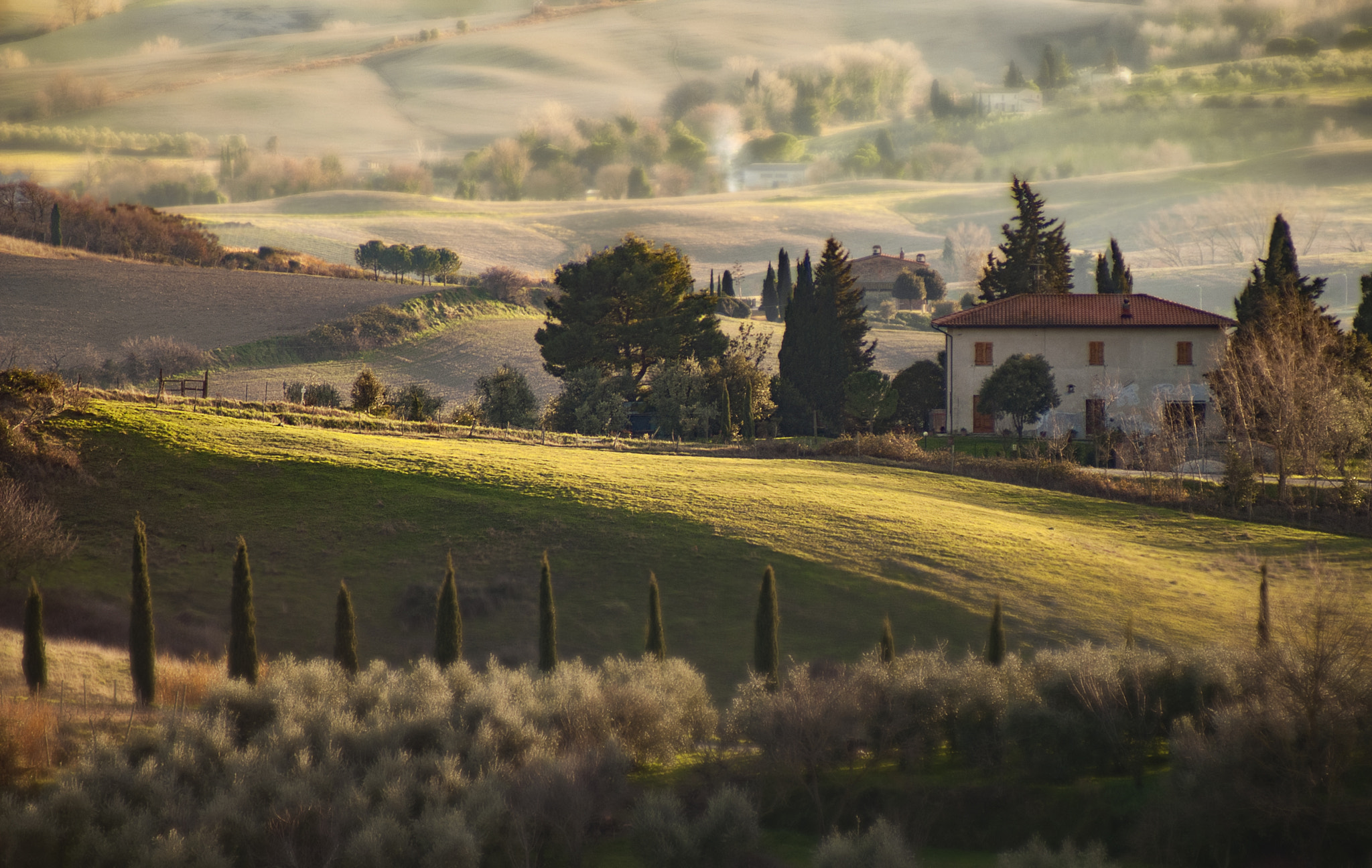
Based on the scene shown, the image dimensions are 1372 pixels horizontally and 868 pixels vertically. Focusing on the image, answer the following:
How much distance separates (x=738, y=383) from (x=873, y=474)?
20.8 m

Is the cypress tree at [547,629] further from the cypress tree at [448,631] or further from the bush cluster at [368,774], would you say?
the bush cluster at [368,774]

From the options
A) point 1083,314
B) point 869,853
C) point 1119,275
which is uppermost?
point 1119,275

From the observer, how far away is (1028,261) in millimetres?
79875

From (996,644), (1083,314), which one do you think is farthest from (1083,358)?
(996,644)

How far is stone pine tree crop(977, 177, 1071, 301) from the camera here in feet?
261

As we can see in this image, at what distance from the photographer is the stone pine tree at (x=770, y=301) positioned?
134 meters

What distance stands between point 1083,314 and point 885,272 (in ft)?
311

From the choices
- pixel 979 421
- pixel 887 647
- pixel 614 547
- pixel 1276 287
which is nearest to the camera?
pixel 887 647

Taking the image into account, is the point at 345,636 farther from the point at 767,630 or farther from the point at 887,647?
the point at 887,647

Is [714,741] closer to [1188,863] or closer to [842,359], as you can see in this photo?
[1188,863]

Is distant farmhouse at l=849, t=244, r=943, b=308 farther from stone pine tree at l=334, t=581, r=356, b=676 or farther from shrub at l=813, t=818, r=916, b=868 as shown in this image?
shrub at l=813, t=818, r=916, b=868

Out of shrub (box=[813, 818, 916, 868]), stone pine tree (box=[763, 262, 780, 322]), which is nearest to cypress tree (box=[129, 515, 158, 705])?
shrub (box=[813, 818, 916, 868])

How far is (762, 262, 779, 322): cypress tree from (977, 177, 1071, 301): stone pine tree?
167 ft

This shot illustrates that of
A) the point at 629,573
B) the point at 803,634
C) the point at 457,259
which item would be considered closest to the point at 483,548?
the point at 629,573
